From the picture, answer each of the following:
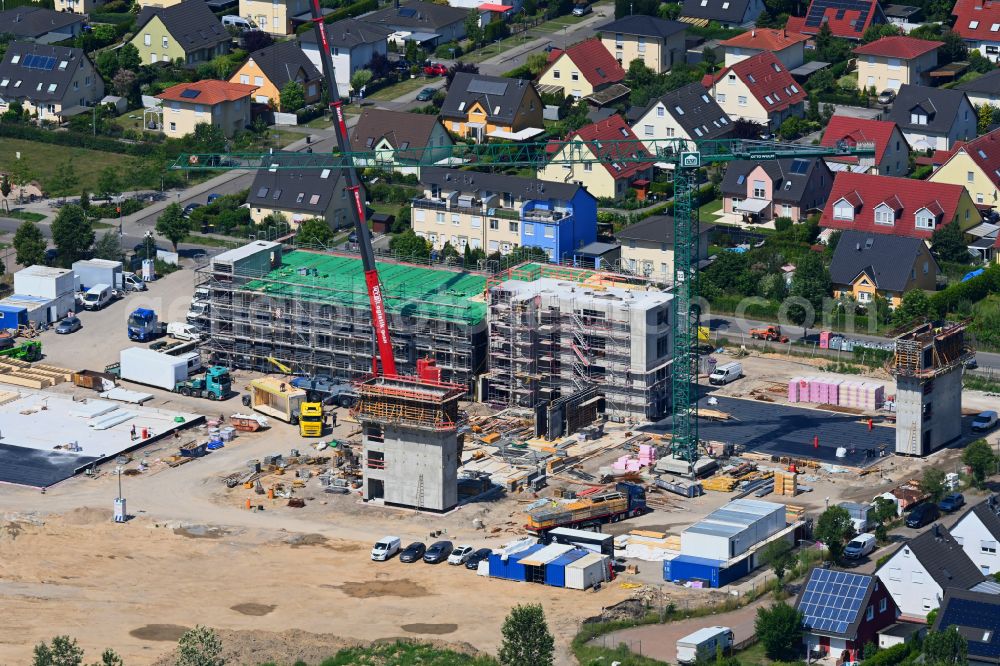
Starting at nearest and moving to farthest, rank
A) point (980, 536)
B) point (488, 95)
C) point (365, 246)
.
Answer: point (980, 536)
point (365, 246)
point (488, 95)

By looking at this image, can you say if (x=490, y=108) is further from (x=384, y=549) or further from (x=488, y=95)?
(x=384, y=549)

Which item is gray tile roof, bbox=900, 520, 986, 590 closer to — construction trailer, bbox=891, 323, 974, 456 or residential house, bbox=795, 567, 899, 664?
residential house, bbox=795, 567, 899, 664

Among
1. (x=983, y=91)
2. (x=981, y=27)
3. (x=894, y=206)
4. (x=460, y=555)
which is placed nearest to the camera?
(x=460, y=555)

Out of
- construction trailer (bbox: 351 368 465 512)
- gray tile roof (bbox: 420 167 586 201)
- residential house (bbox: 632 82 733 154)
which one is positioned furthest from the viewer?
residential house (bbox: 632 82 733 154)

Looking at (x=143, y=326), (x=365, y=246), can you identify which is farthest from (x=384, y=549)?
(x=143, y=326)

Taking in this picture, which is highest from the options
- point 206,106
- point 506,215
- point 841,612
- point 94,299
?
point 206,106

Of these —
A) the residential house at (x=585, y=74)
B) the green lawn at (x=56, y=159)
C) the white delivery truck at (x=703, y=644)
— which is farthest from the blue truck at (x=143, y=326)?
the white delivery truck at (x=703, y=644)

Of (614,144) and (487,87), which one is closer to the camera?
(614,144)

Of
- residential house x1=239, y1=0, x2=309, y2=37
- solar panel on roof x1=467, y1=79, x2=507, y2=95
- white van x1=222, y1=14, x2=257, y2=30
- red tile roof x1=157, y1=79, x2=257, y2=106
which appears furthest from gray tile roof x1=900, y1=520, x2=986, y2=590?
white van x1=222, y1=14, x2=257, y2=30

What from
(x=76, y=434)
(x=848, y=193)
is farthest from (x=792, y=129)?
(x=76, y=434)

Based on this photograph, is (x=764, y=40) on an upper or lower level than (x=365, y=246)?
upper
